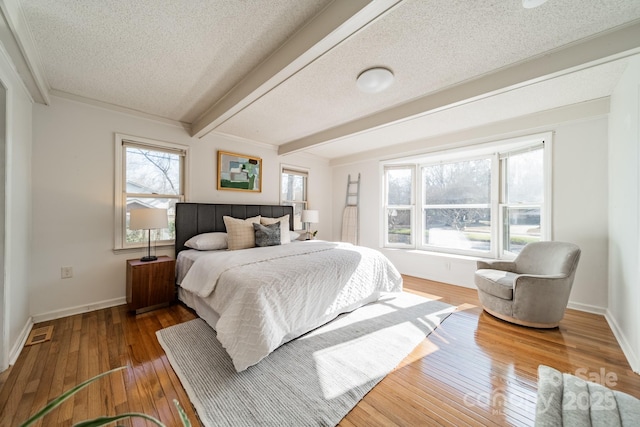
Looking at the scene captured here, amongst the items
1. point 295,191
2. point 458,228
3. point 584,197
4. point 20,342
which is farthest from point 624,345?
point 20,342

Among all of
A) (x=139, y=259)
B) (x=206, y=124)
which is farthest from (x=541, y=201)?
(x=139, y=259)

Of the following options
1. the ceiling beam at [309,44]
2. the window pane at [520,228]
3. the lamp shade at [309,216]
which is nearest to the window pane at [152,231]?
the ceiling beam at [309,44]

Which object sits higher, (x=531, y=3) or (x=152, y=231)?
(x=531, y=3)

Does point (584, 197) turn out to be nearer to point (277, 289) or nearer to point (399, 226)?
point (399, 226)

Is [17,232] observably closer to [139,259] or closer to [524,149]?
[139,259]

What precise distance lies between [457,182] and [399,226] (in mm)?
1246

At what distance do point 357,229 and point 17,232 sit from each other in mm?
4459

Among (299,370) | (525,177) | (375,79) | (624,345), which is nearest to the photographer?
(299,370)

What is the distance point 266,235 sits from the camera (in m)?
3.25

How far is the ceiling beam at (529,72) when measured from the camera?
5.61ft

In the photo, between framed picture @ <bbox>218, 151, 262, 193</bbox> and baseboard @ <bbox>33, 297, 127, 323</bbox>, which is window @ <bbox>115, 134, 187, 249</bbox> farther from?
baseboard @ <bbox>33, 297, 127, 323</bbox>

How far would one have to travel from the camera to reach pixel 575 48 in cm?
183

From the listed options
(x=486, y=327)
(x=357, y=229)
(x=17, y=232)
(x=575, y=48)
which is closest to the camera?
(x=575, y=48)

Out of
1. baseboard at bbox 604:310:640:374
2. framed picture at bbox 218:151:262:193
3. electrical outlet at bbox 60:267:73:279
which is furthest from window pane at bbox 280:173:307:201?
baseboard at bbox 604:310:640:374
